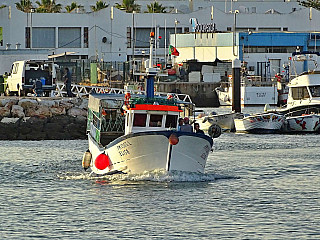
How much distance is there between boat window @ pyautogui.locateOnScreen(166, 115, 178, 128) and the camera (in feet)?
82.1

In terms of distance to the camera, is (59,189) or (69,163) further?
(69,163)

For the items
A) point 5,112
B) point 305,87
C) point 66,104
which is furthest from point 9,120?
point 305,87

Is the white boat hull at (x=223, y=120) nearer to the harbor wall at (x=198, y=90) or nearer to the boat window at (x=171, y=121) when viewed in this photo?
the boat window at (x=171, y=121)

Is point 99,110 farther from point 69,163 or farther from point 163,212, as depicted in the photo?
point 163,212

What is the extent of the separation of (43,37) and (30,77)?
4535 cm

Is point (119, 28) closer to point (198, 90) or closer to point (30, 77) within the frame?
point (198, 90)

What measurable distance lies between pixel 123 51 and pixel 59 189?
249 feet

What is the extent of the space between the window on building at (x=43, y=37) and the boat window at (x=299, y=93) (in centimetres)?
5137

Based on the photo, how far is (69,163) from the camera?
104ft

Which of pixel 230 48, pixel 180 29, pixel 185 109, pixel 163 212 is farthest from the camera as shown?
pixel 180 29

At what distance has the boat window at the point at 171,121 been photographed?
2503 centimetres

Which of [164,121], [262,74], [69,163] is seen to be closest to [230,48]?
[262,74]

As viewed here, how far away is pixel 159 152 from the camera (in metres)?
24.2

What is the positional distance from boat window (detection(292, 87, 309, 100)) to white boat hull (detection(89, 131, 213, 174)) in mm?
27986
